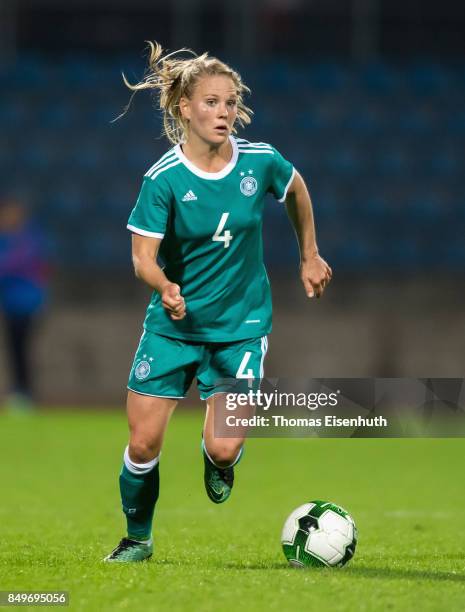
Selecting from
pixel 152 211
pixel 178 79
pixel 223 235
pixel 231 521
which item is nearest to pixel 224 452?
pixel 223 235

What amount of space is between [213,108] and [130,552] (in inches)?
75.5

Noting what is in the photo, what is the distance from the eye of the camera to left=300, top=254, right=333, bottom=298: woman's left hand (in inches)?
227

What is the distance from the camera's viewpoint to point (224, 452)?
5730 millimetres

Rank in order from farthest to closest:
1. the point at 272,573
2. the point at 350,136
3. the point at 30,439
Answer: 1. the point at 350,136
2. the point at 30,439
3. the point at 272,573

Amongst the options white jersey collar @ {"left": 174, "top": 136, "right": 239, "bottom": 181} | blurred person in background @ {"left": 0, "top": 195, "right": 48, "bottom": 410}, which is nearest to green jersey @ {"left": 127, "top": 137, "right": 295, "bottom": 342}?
white jersey collar @ {"left": 174, "top": 136, "right": 239, "bottom": 181}

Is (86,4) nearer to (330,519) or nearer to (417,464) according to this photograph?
(417,464)

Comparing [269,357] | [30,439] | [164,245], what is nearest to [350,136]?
[269,357]

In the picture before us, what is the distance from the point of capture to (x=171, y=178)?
567 cm

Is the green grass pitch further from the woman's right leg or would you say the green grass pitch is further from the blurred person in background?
the blurred person in background

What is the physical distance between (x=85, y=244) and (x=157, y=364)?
35.1 feet

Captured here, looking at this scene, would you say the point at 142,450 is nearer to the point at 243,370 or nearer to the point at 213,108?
the point at 243,370

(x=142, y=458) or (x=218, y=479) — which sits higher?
(x=142, y=458)

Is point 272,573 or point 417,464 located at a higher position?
point 272,573

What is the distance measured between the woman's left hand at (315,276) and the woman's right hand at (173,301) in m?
0.68
